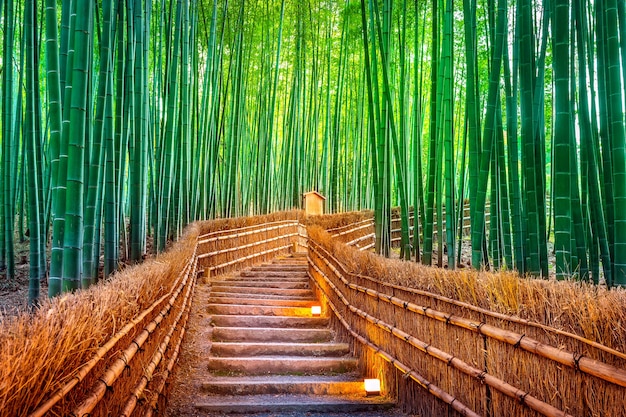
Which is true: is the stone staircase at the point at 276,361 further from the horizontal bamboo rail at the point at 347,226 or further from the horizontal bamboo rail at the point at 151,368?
the horizontal bamboo rail at the point at 347,226

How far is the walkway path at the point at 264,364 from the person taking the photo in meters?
3.32

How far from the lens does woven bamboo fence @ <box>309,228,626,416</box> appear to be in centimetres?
177

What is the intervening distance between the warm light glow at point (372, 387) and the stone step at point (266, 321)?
5.01 ft

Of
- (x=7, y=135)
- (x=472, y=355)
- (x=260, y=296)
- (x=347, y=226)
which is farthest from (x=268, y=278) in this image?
(x=472, y=355)

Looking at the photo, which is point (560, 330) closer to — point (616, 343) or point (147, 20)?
point (616, 343)

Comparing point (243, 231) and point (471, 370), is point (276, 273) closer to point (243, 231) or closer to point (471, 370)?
point (243, 231)

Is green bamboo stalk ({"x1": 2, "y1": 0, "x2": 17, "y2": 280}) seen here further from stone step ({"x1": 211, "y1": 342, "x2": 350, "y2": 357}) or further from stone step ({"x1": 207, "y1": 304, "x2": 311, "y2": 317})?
stone step ({"x1": 211, "y1": 342, "x2": 350, "y2": 357})

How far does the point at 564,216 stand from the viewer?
3.11 meters

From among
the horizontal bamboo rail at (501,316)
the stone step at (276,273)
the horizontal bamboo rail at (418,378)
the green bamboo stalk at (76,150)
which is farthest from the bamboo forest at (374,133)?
the stone step at (276,273)

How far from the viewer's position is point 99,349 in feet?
6.22

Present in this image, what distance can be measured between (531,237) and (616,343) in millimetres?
2033

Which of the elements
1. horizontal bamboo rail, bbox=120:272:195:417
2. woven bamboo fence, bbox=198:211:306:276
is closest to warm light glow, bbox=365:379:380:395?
horizontal bamboo rail, bbox=120:272:195:417

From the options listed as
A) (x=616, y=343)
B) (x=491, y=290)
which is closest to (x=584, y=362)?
(x=616, y=343)

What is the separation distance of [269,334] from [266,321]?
1.13 ft
